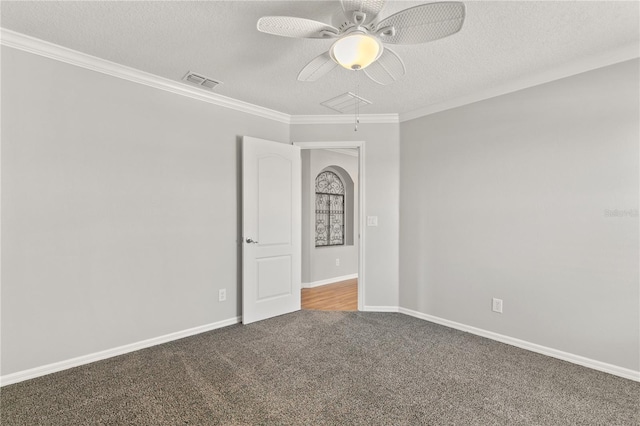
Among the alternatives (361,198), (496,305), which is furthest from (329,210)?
(496,305)

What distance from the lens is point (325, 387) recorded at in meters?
2.24

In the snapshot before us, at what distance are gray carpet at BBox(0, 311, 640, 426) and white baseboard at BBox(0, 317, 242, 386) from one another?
6cm

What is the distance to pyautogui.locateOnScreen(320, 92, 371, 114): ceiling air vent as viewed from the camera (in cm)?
334

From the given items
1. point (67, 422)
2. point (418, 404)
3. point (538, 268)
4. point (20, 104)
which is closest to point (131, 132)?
point (20, 104)

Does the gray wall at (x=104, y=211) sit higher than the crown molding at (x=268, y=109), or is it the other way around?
the crown molding at (x=268, y=109)

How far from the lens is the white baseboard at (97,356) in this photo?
7.47 feet

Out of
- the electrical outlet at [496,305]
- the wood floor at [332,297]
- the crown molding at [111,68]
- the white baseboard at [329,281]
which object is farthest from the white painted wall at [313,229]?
the electrical outlet at [496,305]

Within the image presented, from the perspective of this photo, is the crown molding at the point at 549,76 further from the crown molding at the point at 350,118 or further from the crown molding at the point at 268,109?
the crown molding at the point at 350,118

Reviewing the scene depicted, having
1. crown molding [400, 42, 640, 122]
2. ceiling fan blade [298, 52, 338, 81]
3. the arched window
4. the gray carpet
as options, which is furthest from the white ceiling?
the arched window

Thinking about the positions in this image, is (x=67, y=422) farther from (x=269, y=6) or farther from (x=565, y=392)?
(x=565, y=392)

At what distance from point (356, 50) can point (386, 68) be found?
0.40 metres

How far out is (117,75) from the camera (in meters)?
2.71

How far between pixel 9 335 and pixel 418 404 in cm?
282

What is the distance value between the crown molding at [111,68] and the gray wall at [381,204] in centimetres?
133
